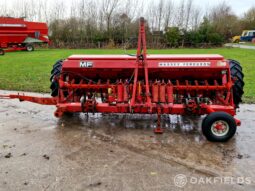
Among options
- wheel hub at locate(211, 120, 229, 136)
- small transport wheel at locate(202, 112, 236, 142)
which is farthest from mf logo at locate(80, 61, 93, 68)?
wheel hub at locate(211, 120, 229, 136)

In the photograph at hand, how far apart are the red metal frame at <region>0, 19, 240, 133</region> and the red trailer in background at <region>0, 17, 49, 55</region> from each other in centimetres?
2157

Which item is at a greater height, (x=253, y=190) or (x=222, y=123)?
(x=222, y=123)

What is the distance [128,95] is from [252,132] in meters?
2.20

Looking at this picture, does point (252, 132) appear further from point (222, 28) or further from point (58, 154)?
point (222, 28)

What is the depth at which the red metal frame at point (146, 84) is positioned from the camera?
4.67 m

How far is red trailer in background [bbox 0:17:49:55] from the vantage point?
80.5 ft

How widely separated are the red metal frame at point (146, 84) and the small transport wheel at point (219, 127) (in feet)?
0.77

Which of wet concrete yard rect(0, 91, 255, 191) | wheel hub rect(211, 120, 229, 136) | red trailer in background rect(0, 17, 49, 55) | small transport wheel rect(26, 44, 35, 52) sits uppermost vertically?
red trailer in background rect(0, 17, 49, 55)

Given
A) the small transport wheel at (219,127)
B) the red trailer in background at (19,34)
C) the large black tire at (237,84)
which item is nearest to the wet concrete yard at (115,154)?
the small transport wheel at (219,127)

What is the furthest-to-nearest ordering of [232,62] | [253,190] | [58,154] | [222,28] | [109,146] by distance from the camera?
1. [222,28]
2. [232,62]
3. [109,146]
4. [58,154]
5. [253,190]

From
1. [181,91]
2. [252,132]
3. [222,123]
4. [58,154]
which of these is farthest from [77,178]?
[252,132]

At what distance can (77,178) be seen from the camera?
330 centimetres

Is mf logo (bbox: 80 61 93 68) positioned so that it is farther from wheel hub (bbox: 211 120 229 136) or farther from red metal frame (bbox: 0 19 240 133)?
wheel hub (bbox: 211 120 229 136)

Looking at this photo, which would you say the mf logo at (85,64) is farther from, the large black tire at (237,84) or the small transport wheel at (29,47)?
the small transport wheel at (29,47)
